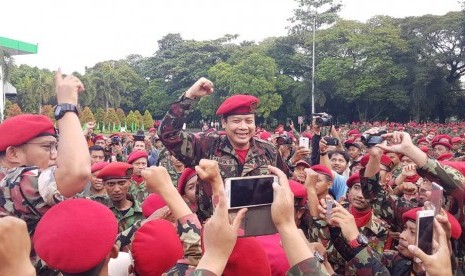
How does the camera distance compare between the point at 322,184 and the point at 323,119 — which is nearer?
the point at 322,184

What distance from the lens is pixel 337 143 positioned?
21.4ft

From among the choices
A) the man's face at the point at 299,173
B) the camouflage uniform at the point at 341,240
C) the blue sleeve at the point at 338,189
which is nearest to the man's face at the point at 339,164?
the blue sleeve at the point at 338,189

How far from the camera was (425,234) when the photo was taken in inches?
76.7

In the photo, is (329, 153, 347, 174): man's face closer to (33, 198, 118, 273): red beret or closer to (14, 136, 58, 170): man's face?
(14, 136, 58, 170): man's face

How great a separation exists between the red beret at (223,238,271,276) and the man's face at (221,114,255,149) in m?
1.89

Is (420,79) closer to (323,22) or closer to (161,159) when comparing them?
(323,22)

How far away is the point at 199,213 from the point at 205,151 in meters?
0.46

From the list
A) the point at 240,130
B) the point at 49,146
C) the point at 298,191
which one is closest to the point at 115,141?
the point at 240,130

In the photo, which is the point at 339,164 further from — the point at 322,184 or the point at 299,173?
the point at 322,184

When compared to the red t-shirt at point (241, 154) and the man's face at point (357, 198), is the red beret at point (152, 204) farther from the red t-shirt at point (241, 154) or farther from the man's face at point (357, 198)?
the man's face at point (357, 198)

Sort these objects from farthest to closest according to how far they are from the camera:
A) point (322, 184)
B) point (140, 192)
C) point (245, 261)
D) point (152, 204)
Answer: point (140, 192) < point (322, 184) < point (152, 204) < point (245, 261)

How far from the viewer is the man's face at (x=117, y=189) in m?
4.01

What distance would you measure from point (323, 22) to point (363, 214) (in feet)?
126

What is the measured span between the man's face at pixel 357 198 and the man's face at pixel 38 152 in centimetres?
236
